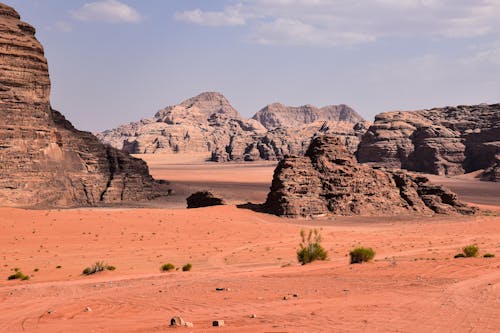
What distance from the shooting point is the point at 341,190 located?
→ 47250 millimetres

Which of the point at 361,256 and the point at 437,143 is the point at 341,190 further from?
the point at 437,143

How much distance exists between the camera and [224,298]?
1488 cm

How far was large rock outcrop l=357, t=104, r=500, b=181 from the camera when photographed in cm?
11456

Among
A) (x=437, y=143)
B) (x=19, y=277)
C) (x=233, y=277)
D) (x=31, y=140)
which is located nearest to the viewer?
(x=233, y=277)

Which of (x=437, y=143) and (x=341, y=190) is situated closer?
(x=341, y=190)

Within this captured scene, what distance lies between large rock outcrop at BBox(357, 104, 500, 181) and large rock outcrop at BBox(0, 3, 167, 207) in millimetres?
75467

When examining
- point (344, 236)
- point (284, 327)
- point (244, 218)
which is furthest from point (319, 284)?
point (244, 218)

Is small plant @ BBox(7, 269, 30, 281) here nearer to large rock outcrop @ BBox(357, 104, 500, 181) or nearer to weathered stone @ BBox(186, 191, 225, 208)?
weathered stone @ BBox(186, 191, 225, 208)

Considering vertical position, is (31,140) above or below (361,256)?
above

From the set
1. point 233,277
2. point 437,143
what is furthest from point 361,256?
point 437,143

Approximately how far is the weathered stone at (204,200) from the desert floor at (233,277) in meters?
7.94

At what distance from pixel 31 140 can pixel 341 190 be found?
24164 mm

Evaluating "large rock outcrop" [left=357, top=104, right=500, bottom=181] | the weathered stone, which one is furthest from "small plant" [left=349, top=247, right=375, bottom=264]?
"large rock outcrop" [left=357, top=104, right=500, bottom=181]

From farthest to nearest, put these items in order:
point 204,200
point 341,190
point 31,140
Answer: point 204,200 → point 31,140 → point 341,190
